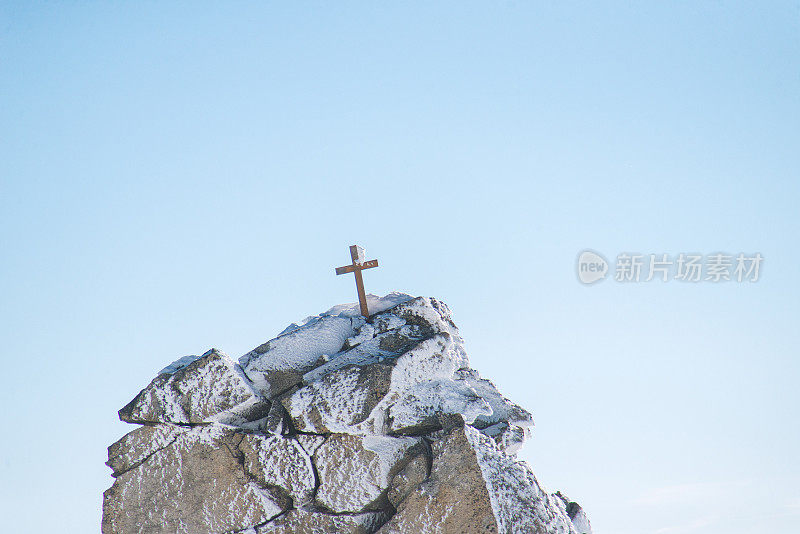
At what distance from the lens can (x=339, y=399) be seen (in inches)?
390

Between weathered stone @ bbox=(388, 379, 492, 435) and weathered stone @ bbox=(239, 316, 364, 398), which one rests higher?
weathered stone @ bbox=(239, 316, 364, 398)

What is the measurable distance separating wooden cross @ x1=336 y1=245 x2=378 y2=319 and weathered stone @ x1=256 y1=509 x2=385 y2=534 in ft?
9.04

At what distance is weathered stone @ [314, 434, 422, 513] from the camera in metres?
9.60

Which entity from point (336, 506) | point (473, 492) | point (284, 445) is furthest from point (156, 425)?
point (473, 492)

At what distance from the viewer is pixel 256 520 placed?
9703 millimetres

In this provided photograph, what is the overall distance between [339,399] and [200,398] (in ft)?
5.92

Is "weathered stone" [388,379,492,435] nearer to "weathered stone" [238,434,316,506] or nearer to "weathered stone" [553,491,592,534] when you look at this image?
"weathered stone" [238,434,316,506]

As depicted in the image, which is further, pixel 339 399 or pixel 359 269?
pixel 359 269

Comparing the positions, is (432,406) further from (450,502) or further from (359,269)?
(359,269)

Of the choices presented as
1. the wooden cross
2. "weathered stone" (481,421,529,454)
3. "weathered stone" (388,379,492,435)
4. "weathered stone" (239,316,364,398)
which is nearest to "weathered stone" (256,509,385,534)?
"weathered stone" (388,379,492,435)

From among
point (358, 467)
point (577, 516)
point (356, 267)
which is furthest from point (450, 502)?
point (356, 267)

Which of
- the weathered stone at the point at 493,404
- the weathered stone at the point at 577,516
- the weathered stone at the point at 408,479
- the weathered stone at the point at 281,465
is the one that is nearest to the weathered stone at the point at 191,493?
the weathered stone at the point at 281,465

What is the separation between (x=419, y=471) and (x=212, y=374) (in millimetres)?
2979

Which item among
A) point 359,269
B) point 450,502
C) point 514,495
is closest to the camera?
point 450,502
